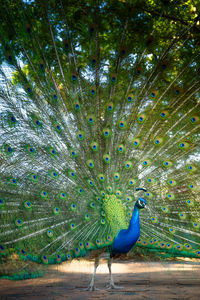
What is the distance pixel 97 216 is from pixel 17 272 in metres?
1.07

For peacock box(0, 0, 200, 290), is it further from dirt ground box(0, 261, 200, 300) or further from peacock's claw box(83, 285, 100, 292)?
dirt ground box(0, 261, 200, 300)

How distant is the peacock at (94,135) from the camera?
3076 millimetres

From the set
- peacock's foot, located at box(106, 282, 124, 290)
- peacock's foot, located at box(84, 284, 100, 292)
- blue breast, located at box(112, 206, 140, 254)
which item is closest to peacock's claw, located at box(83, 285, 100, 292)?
peacock's foot, located at box(84, 284, 100, 292)

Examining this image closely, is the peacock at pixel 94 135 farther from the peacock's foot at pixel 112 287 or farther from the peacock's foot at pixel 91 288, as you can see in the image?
the peacock's foot at pixel 112 287

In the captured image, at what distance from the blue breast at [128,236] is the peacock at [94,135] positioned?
11mm

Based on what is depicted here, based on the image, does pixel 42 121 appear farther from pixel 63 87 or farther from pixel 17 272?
pixel 17 272

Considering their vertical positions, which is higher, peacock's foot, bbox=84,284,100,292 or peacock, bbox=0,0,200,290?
peacock, bbox=0,0,200,290

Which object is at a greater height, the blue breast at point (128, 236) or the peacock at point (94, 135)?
the peacock at point (94, 135)

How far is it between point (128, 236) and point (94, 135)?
4.15ft

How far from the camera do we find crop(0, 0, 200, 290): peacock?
3.08 meters

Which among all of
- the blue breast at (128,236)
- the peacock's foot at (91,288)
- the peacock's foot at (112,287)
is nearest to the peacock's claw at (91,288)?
the peacock's foot at (91,288)

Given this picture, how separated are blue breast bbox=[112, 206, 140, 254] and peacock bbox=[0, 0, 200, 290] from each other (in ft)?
0.04

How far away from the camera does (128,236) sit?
313 centimetres

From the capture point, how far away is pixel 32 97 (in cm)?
334
